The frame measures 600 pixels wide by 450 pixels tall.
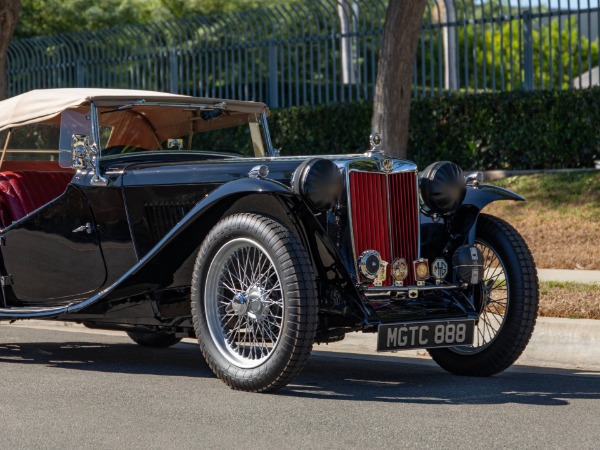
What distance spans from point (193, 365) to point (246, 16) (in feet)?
35.6

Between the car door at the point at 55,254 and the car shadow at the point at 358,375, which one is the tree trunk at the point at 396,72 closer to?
the car shadow at the point at 358,375

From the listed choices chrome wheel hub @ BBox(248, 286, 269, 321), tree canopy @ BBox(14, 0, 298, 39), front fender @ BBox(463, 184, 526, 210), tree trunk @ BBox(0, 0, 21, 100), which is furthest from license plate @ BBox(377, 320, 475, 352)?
tree canopy @ BBox(14, 0, 298, 39)

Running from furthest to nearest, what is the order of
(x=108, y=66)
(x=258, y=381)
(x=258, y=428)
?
(x=108, y=66), (x=258, y=381), (x=258, y=428)

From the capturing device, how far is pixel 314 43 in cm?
1619

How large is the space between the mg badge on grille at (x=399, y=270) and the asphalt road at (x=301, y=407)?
57 centimetres

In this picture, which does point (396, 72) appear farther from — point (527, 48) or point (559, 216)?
point (559, 216)

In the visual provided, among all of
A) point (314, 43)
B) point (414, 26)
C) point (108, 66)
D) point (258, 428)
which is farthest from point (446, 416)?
point (108, 66)

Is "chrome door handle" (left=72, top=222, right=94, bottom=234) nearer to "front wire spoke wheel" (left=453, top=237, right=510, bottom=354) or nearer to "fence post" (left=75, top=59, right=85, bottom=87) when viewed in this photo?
"front wire spoke wheel" (left=453, top=237, right=510, bottom=354)

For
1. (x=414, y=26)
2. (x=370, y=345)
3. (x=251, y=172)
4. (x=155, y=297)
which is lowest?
(x=370, y=345)

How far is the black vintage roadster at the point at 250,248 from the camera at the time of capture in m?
5.53

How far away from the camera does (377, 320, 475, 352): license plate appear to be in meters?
5.49

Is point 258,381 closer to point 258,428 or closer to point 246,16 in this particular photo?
point 258,428

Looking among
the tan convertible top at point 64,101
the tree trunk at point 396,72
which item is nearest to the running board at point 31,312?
the tan convertible top at point 64,101

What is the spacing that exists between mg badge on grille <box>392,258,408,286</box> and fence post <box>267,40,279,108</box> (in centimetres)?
1068
